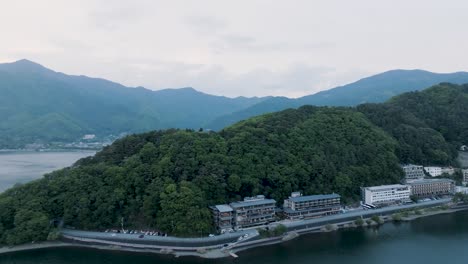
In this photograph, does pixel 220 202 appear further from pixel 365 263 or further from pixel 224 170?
pixel 365 263

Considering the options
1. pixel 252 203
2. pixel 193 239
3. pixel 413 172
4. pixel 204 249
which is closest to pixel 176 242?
pixel 193 239

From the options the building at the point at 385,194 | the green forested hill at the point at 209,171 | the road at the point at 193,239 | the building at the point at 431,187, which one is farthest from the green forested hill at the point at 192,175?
the building at the point at 431,187

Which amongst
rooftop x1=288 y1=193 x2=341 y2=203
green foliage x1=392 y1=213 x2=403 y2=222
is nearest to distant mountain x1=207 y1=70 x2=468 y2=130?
green foliage x1=392 y1=213 x2=403 y2=222

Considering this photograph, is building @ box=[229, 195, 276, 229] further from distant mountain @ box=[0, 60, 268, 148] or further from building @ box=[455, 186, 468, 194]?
distant mountain @ box=[0, 60, 268, 148]

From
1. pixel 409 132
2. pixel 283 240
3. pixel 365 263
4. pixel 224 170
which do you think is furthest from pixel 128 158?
pixel 409 132

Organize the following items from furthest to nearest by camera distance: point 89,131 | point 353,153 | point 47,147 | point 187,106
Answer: point 187,106, point 89,131, point 47,147, point 353,153

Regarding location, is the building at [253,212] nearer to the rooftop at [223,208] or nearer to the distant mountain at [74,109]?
the rooftop at [223,208]
